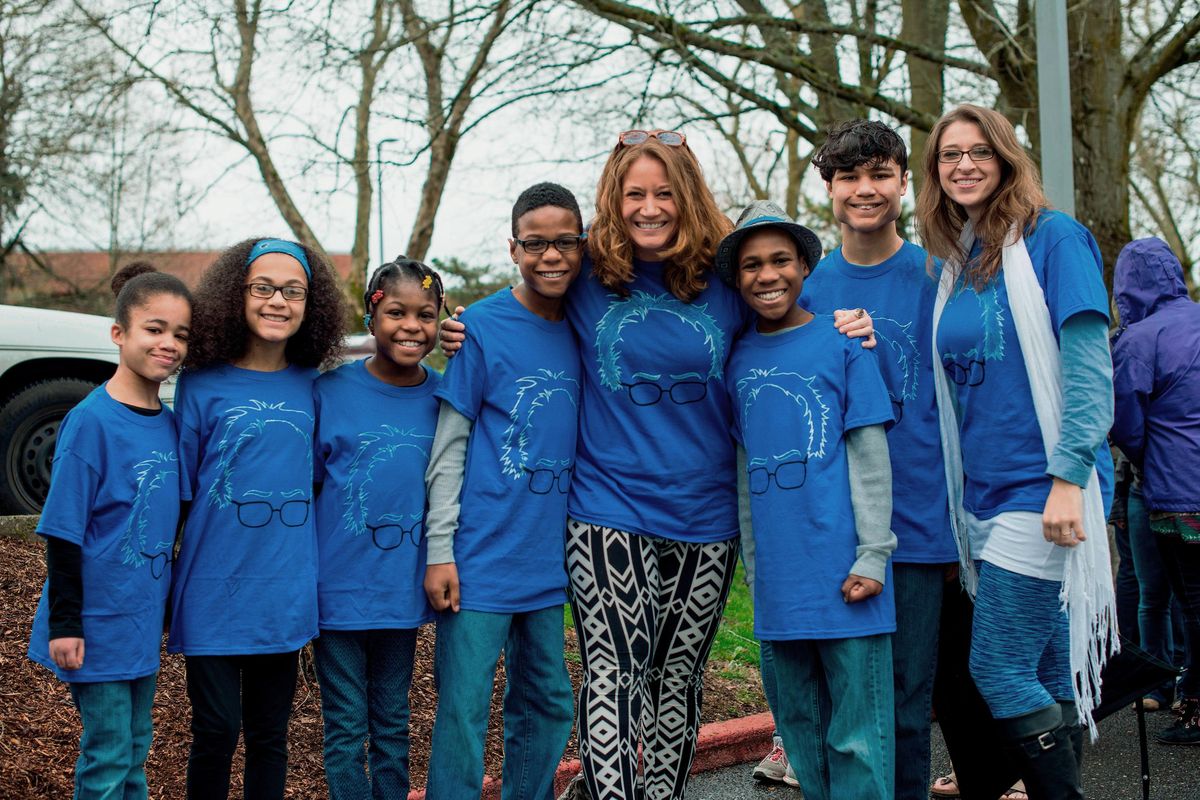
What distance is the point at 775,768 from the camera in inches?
172

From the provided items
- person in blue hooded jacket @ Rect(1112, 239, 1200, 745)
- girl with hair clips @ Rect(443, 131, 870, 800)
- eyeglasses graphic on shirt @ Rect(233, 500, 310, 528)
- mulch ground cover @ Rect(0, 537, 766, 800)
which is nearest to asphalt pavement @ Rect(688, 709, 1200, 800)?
person in blue hooded jacket @ Rect(1112, 239, 1200, 745)

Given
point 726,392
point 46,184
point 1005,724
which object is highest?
point 46,184

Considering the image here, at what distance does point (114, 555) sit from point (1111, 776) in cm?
383

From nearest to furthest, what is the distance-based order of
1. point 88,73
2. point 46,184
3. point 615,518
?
point 615,518
point 88,73
point 46,184

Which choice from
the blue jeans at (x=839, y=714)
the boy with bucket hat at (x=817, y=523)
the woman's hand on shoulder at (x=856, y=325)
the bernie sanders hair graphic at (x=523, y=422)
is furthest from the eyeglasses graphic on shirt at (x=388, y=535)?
the woman's hand on shoulder at (x=856, y=325)

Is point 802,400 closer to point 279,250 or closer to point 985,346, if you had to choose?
point 985,346

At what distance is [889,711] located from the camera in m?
3.01

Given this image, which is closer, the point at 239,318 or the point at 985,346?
the point at 985,346

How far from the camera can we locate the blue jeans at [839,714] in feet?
9.59

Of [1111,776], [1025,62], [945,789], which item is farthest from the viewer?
[1025,62]

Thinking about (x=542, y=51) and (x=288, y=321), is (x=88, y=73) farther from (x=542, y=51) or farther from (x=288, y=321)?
(x=288, y=321)

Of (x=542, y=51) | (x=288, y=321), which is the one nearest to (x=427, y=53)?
(x=542, y=51)

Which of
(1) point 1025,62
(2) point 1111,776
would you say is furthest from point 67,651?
(1) point 1025,62

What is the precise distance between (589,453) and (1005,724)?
1.36 metres
